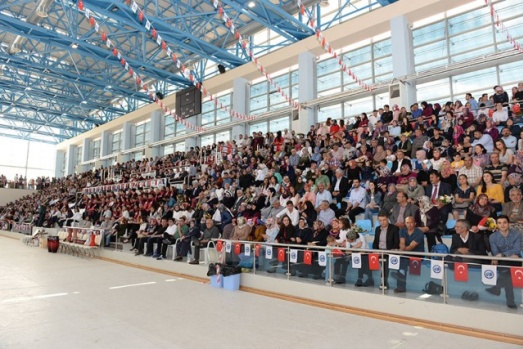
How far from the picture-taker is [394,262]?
535cm

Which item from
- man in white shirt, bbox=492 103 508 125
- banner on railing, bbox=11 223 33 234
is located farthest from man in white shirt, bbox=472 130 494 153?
banner on railing, bbox=11 223 33 234

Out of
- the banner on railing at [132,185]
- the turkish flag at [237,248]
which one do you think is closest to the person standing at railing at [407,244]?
the turkish flag at [237,248]

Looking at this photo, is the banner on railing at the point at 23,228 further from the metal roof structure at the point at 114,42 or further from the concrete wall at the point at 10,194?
the concrete wall at the point at 10,194

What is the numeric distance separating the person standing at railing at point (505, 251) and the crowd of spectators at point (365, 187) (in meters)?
0.03

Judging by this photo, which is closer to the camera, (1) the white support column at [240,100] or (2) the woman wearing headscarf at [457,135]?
(2) the woman wearing headscarf at [457,135]

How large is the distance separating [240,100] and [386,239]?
48.3 feet

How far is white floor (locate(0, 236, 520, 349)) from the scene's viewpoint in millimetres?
4113

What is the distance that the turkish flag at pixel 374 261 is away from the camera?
5.51 m

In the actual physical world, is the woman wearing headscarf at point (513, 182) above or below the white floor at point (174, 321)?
above

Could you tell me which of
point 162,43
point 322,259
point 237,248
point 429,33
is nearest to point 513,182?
point 322,259

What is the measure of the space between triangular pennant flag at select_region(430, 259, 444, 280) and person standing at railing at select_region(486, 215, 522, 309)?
0.55m

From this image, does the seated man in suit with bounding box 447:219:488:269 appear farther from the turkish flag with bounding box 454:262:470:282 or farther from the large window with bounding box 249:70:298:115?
the large window with bounding box 249:70:298:115

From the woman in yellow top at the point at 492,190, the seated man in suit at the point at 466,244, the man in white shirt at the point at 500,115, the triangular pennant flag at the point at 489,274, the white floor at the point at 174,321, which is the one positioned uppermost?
the man in white shirt at the point at 500,115

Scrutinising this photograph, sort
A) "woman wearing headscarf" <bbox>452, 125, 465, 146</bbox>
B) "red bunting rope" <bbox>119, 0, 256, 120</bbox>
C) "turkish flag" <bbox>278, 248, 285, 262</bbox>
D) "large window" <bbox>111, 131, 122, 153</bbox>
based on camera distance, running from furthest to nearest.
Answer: "large window" <bbox>111, 131, 122, 153</bbox>, "red bunting rope" <bbox>119, 0, 256, 120</bbox>, "woman wearing headscarf" <bbox>452, 125, 465, 146</bbox>, "turkish flag" <bbox>278, 248, 285, 262</bbox>
